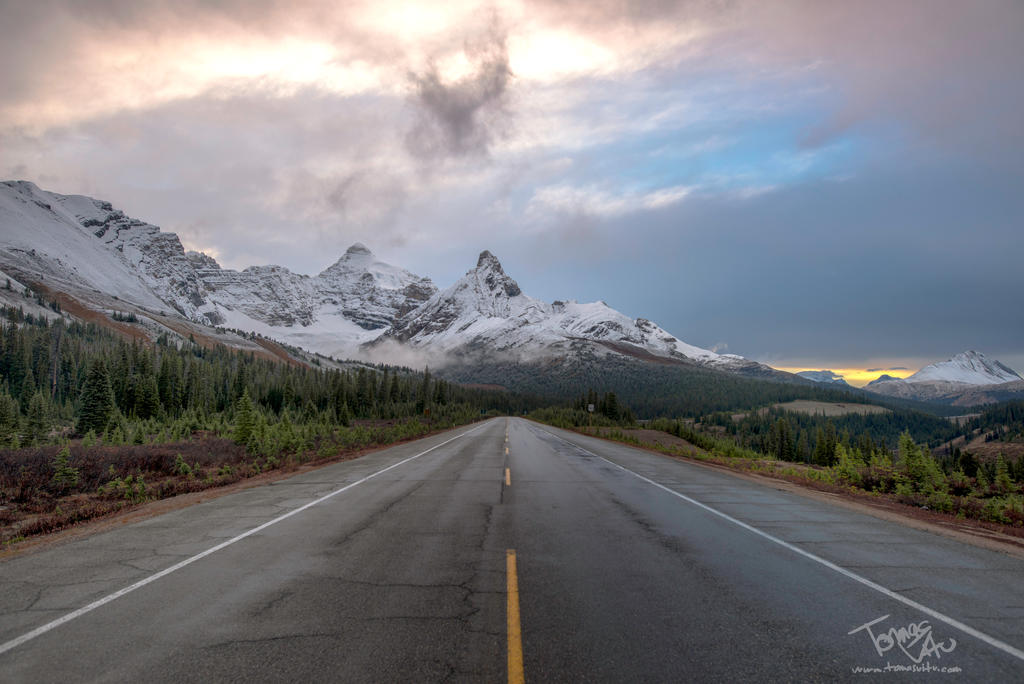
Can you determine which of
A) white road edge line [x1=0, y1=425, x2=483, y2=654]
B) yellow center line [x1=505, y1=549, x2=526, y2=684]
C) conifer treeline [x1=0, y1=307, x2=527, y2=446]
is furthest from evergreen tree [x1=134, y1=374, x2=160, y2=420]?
yellow center line [x1=505, y1=549, x2=526, y2=684]

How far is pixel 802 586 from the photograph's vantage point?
566cm

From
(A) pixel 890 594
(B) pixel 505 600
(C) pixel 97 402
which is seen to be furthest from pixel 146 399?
(A) pixel 890 594

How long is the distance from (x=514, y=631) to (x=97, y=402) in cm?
6508

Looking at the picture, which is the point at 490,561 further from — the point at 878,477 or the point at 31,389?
the point at 31,389

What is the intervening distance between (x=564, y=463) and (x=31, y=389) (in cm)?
9859

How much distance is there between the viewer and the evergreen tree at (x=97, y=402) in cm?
5094

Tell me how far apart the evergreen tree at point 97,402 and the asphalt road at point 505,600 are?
182 ft

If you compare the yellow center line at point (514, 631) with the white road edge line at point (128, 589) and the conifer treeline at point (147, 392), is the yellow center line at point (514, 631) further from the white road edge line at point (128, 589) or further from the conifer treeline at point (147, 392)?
the conifer treeline at point (147, 392)

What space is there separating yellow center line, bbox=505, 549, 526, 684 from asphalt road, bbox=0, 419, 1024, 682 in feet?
0.16

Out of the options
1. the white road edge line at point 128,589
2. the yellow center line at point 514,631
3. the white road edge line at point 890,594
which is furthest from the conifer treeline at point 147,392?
the yellow center line at point 514,631

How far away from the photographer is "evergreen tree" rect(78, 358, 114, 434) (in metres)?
50.9

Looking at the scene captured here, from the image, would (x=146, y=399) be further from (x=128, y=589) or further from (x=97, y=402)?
(x=128, y=589)

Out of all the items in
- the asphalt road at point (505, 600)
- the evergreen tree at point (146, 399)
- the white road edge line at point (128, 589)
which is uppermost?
the asphalt road at point (505, 600)

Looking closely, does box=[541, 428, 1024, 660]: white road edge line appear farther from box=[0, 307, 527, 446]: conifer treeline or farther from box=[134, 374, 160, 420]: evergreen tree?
box=[134, 374, 160, 420]: evergreen tree
